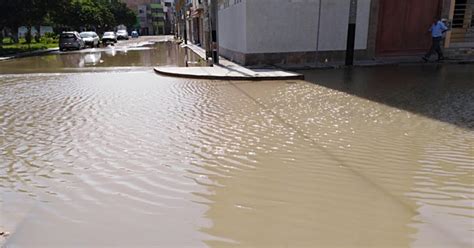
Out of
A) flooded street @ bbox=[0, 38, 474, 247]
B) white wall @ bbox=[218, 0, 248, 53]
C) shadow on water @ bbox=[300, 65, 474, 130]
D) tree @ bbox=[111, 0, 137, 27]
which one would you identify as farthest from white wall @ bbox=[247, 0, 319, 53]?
tree @ bbox=[111, 0, 137, 27]

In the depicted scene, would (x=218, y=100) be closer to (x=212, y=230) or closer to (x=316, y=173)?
(x=316, y=173)

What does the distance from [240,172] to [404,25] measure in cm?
1586

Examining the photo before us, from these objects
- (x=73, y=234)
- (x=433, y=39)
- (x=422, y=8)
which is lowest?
(x=73, y=234)

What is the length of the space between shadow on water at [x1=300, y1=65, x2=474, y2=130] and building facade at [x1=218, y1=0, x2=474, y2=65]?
223cm

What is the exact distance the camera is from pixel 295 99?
361 inches

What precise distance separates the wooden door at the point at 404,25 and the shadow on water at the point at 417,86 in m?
2.29

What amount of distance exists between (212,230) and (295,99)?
6212 mm

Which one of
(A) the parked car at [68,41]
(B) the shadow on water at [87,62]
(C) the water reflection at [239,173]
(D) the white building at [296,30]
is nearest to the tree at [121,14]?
(A) the parked car at [68,41]

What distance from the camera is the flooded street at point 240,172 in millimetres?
3336

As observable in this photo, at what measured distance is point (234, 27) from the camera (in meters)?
19.5

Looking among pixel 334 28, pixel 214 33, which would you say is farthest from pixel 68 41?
pixel 334 28

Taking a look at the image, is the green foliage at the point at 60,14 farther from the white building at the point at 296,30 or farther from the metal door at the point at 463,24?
the metal door at the point at 463,24

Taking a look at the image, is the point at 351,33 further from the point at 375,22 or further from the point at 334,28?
the point at 375,22

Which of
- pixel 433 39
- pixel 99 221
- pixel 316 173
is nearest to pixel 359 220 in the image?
pixel 316 173
